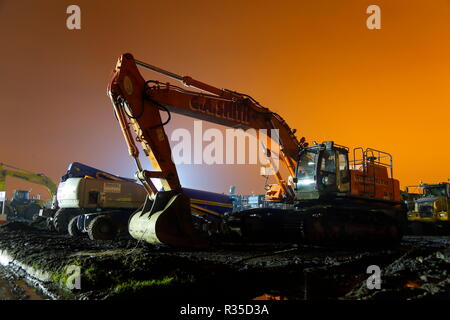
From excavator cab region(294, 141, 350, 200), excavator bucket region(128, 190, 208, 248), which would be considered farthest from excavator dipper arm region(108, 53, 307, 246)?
excavator cab region(294, 141, 350, 200)

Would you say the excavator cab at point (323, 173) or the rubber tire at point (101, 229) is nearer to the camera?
the excavator cab at point (323, 173)

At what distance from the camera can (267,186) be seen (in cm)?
1252

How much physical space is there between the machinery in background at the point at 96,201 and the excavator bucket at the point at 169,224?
401cm

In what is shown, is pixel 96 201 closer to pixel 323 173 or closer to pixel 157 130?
pixel 157 130

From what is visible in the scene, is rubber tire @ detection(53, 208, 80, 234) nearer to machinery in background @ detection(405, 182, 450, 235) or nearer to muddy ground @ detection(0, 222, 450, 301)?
muddy ground @ detection(0, 222, 450, 301)

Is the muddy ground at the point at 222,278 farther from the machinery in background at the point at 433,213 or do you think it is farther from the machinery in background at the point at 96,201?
the machinery in background at the point at 433,213

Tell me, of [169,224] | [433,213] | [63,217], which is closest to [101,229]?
[63,217]

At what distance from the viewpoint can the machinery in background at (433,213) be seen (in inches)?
702

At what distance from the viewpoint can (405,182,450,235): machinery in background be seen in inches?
702

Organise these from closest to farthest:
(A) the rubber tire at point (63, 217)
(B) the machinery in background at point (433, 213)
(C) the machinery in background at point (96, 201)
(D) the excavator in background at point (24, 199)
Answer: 1. (C) the machinery in background at point (96, 201)
2. (A) the rubber tire at point (63, 217)
3. (B) the machinery in background at point (433, 213)
4. (D) the excavator in background at point (24, 199)

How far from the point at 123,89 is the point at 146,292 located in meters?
4.90

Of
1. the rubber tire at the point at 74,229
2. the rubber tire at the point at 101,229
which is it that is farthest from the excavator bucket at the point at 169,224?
the rubber tire at the point at 74,229

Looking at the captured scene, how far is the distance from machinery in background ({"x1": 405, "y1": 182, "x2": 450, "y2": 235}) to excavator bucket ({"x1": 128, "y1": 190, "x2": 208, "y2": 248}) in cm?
1422

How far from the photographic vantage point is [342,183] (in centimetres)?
1021
